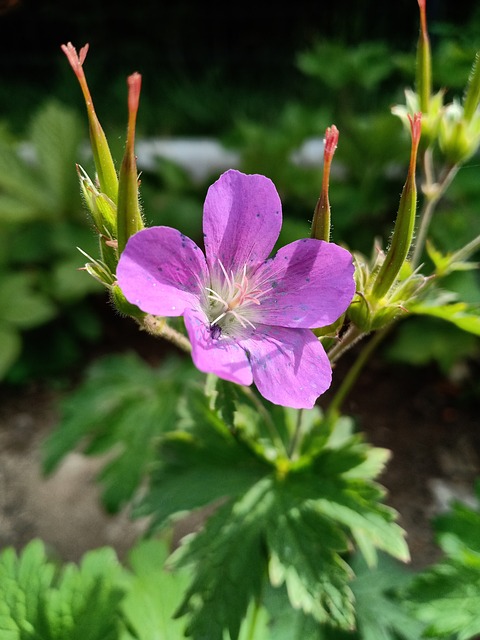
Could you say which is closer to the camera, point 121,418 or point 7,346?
point 121,418

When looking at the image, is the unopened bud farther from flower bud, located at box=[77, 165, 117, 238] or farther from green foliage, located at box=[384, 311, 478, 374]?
green foliage, located at box=[384, 311, 478, 374]

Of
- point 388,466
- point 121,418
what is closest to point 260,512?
point 121,418

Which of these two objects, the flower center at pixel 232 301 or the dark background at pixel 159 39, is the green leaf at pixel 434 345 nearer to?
the flower center at pixel 232 301

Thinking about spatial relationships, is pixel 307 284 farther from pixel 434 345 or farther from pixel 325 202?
pixel 434 345

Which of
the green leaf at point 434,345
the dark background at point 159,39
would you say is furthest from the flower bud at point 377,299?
the dark background at point 159,39

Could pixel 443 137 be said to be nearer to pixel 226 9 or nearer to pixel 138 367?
pixel 138 367

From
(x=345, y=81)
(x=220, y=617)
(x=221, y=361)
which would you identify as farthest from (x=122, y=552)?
(x=345, y=81)
